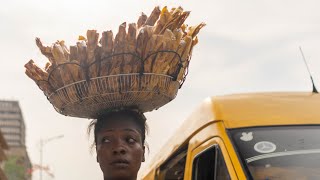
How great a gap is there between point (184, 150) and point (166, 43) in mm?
2238

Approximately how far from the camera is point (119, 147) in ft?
9.86

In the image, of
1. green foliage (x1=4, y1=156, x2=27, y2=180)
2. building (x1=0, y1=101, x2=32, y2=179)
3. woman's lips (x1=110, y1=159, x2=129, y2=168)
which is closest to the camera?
woman's lips (x1=110, y1=159, x2=129, y2=168)

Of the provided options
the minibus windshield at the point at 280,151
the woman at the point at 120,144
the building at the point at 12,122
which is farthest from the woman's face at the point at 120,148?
the building at the point at 12,122

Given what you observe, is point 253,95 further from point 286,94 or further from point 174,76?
point 174,76

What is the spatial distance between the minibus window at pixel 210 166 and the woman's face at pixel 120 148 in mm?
966

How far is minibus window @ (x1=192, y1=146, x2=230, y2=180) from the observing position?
3.96 meters

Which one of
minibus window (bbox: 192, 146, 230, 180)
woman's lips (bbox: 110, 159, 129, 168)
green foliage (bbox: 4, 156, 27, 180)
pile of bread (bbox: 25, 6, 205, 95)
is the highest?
green foliage (bbox: 4, 156, 27, 180)

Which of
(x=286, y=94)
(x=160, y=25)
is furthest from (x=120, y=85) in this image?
(x=286, y=94)

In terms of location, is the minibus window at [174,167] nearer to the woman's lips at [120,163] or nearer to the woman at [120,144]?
the woman at [120,144]

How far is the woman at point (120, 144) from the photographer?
2980 millimetres

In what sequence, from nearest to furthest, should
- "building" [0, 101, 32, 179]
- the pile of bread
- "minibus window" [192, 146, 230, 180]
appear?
the pile of bread → "minibus window" [192, 146, 230, 180] → "building" [0, 101, 32, 179]

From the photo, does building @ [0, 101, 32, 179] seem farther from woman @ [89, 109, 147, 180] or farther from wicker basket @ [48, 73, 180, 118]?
woman @ [89, 109, 147, 180]

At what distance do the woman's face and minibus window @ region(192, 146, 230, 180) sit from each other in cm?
97

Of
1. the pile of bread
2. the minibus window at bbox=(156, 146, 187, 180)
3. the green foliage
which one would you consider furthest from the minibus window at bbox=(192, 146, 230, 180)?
the green foliage
